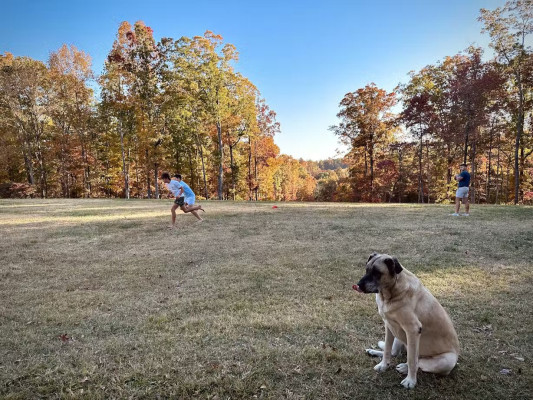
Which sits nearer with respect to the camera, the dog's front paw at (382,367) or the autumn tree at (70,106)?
the dog's front paw at (382,367)

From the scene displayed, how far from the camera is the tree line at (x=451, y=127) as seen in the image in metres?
22.0

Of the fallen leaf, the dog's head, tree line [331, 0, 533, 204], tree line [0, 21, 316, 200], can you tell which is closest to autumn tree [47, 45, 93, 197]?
tree line [0, 21, 316, 200]

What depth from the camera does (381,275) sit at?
2830 millimetres

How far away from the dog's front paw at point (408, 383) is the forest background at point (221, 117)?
24.9m

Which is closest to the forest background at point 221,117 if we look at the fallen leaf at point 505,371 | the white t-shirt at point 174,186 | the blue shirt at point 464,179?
the blue shirt at point 464,179

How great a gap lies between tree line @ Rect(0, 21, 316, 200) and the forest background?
12 centimetres

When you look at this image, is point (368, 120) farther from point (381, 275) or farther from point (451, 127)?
point (381, 275)

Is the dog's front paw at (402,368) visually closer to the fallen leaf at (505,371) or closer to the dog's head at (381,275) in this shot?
the dog's head at (381,275)

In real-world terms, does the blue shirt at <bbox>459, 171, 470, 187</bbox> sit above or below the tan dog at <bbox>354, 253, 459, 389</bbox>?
above

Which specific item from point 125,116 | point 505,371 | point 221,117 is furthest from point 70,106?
point 505,371

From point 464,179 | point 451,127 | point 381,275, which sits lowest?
point 381,275

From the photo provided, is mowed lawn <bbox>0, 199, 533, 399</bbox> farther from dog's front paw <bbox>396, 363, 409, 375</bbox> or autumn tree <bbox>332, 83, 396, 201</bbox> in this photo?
autumn tree <bbox>332, 83, 396, 201</bbox>

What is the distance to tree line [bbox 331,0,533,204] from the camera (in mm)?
22031

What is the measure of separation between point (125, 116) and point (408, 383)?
29.8 m
